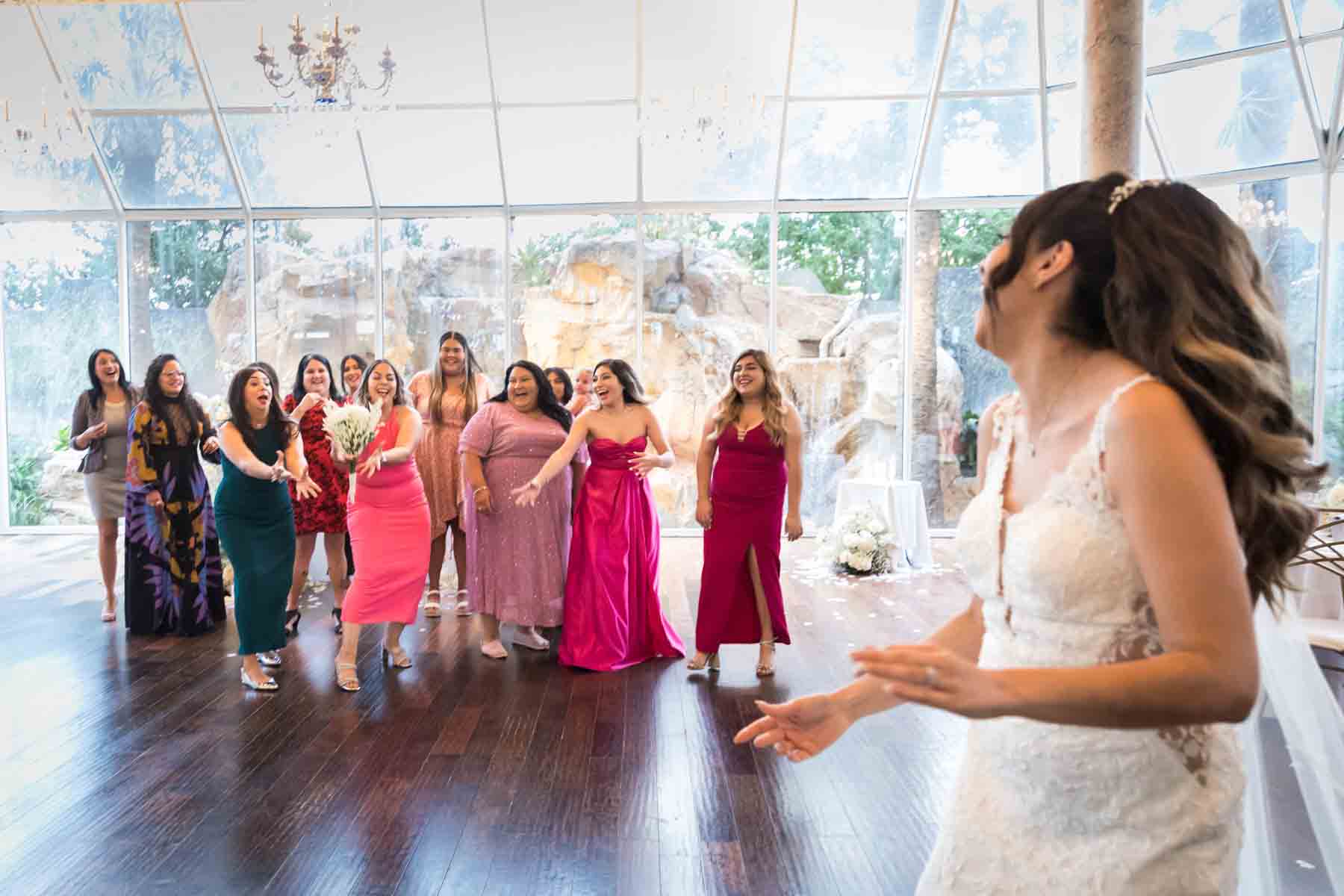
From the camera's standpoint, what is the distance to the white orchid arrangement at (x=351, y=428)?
15.8 feet

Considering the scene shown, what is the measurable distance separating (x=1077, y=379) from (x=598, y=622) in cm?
434

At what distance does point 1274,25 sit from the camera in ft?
25.4

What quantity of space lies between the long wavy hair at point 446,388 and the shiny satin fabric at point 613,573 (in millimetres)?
1571

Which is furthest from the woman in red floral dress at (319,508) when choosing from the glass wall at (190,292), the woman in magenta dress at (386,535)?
the glass wall at (190,292)

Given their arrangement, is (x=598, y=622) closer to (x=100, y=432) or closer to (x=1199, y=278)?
(x=100, y=432)

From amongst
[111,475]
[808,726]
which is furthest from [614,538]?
[808,726]

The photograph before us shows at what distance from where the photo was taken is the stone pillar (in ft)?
14.6

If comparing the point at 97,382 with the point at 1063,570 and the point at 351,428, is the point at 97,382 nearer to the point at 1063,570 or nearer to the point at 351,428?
the point at 351,428

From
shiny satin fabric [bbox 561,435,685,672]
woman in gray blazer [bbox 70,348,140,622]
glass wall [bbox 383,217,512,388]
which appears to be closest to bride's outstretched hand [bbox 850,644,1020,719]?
shiny satin fabric [bbox 561,435,685,672]

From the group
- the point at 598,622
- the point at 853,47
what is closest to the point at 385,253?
the point at 853,47

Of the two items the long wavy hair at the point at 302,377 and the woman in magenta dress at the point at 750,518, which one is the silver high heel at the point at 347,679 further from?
the long wavy hair at the point at 302,377

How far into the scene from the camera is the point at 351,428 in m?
4.82

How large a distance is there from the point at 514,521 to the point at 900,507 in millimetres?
4007

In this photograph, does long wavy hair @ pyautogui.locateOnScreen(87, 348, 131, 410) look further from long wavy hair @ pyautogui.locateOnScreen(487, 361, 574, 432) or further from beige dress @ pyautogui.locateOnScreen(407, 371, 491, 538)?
long wavy hair @ pyautogui.locateOnScreen(487, 361, 574, 432)
